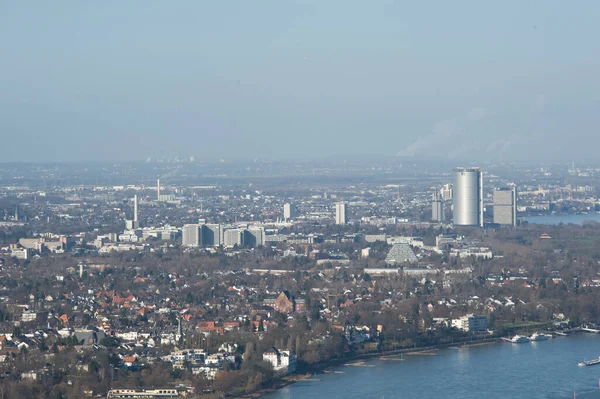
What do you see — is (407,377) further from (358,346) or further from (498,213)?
(498,213)

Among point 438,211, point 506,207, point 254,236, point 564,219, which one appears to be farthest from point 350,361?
point 564,219

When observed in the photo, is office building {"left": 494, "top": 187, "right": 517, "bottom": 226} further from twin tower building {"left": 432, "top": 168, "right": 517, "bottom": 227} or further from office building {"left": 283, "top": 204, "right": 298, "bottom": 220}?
office building {"left": 283, "top": 204, "right": 298, "bottom": 220}

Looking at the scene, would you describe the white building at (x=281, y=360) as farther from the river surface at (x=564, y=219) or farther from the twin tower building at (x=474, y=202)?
the river surface at (x=564, y=219)

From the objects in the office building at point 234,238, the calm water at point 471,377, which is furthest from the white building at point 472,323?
the office building at point 234,238

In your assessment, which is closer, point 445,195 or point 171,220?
point 171,220

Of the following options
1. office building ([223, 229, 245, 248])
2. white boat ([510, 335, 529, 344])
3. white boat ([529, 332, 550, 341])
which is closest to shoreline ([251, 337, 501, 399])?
white boat ([510, 335, 529, 344])

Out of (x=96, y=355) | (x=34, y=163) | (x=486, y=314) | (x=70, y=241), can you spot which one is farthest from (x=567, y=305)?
(x=34, y=163)
